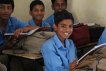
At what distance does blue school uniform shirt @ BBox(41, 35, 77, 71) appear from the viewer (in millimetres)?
2145

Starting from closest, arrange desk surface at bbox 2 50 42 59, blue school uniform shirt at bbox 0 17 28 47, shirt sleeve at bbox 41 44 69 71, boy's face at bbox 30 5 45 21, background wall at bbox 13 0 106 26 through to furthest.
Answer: shirt sleeve at bbox 41 44 69 71, desk surface at bbox 2 50 42 59, blue school uniform shirt at bbox 0 17 28 47, boy's face at bbox 30 5 45 21, background wall at bbox 13 0 106 26

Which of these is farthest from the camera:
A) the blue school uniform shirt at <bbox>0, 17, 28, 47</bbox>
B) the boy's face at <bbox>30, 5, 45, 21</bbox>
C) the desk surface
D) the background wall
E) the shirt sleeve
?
the background wall

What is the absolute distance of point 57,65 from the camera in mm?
2139

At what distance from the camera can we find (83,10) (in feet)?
11.6

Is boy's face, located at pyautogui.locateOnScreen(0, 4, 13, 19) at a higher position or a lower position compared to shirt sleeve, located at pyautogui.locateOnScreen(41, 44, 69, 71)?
higher

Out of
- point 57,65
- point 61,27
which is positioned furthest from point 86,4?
point 57,65

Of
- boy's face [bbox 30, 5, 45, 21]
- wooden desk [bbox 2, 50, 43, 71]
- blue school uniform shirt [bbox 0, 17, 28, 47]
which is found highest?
boy's face [bbox 30, 5, 45, 21]

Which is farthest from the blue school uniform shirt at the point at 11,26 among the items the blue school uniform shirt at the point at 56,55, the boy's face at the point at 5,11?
the blue school uniform shirt at the point at 56,55

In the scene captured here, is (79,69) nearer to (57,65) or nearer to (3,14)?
(57,65)

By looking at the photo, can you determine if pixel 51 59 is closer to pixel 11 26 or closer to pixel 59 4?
pixel 11 26

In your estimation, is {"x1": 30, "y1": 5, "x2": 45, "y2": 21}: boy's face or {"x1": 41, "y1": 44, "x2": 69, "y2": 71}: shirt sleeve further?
{"x1": 30, "y1": 5, "x2": 45, "y2": 21}: boy's face

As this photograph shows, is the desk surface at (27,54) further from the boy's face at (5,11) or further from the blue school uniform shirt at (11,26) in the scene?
the boy's face at (5,11)

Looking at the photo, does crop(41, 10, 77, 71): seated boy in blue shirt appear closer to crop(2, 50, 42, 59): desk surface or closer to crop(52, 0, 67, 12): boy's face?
crop(2, 50, 42, 59): desk surface

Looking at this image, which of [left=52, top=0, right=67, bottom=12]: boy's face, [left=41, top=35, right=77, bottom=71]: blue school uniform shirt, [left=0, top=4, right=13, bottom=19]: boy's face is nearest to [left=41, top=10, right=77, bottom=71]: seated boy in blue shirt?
[left=41, top=35, right=77, bottom=71]: blue school uniform shirt
